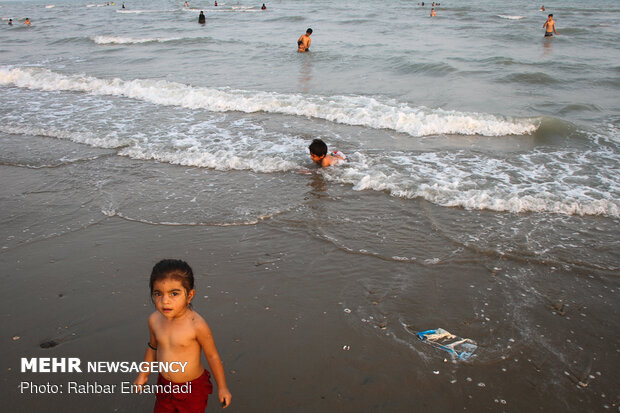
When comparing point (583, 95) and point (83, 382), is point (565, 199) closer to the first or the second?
point (83, 382)

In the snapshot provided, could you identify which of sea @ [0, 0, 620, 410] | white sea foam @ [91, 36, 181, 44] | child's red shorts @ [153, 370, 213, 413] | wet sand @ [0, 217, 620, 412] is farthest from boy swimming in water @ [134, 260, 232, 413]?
white sea foam @ [91, 36, 181, 44]

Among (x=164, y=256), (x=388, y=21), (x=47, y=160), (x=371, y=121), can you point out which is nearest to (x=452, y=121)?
(x=371, y=121)

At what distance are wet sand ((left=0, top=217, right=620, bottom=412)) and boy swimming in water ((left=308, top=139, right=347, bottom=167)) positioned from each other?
2287mm

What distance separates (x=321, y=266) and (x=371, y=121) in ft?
19.2

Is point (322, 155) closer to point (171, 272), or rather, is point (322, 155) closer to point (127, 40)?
point (171, 272)

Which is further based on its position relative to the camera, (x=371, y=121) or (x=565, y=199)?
(x=371, y=121)

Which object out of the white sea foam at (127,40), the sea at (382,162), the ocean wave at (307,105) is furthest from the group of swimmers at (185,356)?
the white sea foam at (127,40)

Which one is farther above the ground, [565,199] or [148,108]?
[148,108]

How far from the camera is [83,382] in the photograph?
10.3 feet

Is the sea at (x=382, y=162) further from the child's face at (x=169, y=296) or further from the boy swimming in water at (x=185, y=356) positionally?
the child's face at (x=169, y=296)

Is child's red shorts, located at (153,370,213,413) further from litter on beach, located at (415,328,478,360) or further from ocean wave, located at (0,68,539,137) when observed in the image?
ocean wave, located at (0,68,539,137)

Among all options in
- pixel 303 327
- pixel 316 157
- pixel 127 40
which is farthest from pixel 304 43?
pixel 303 327

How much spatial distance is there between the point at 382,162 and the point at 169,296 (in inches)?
220

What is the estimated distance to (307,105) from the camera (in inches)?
420
